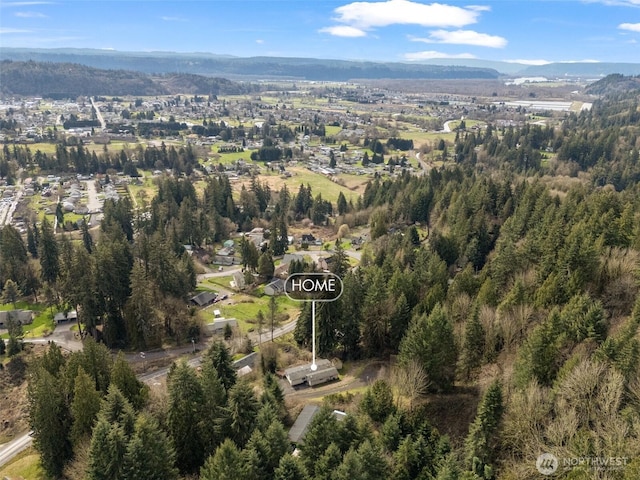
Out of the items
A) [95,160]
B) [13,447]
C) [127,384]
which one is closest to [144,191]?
[95,160]

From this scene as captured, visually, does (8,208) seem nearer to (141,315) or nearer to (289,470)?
(141,315)

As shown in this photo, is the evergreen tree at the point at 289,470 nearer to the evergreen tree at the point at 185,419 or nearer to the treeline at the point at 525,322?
the evergreen tree at the point at 185,419

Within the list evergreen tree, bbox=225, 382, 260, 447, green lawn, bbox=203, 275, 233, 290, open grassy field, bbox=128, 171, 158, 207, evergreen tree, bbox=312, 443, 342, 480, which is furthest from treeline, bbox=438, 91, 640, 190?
evergreen tree, bbox=225, 382, 260, 447

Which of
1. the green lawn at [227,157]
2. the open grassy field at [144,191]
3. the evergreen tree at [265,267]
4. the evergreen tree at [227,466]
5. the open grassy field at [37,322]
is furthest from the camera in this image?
the green lawn at [227,157]

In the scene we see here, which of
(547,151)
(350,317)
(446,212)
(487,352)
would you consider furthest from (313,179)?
(487,352)

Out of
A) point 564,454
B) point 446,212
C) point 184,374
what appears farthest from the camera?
point 446,212

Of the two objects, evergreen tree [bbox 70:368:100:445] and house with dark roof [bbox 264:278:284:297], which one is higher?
evergreen tree [bbox 70:368:100:445]

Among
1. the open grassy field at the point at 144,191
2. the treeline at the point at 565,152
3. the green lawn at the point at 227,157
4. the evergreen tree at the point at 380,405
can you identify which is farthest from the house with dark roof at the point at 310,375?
the green lawn at the point at 227,157

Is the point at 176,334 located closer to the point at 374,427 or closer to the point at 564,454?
the point at 374,427

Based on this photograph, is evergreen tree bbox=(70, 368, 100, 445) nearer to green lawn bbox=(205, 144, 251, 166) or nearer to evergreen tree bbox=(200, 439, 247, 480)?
evergreen tree bbox=(200, 439, 247, 480)

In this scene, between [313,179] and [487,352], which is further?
[313,179]

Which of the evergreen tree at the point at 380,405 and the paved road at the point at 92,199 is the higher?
the evergreen tree at the point at 380,405
